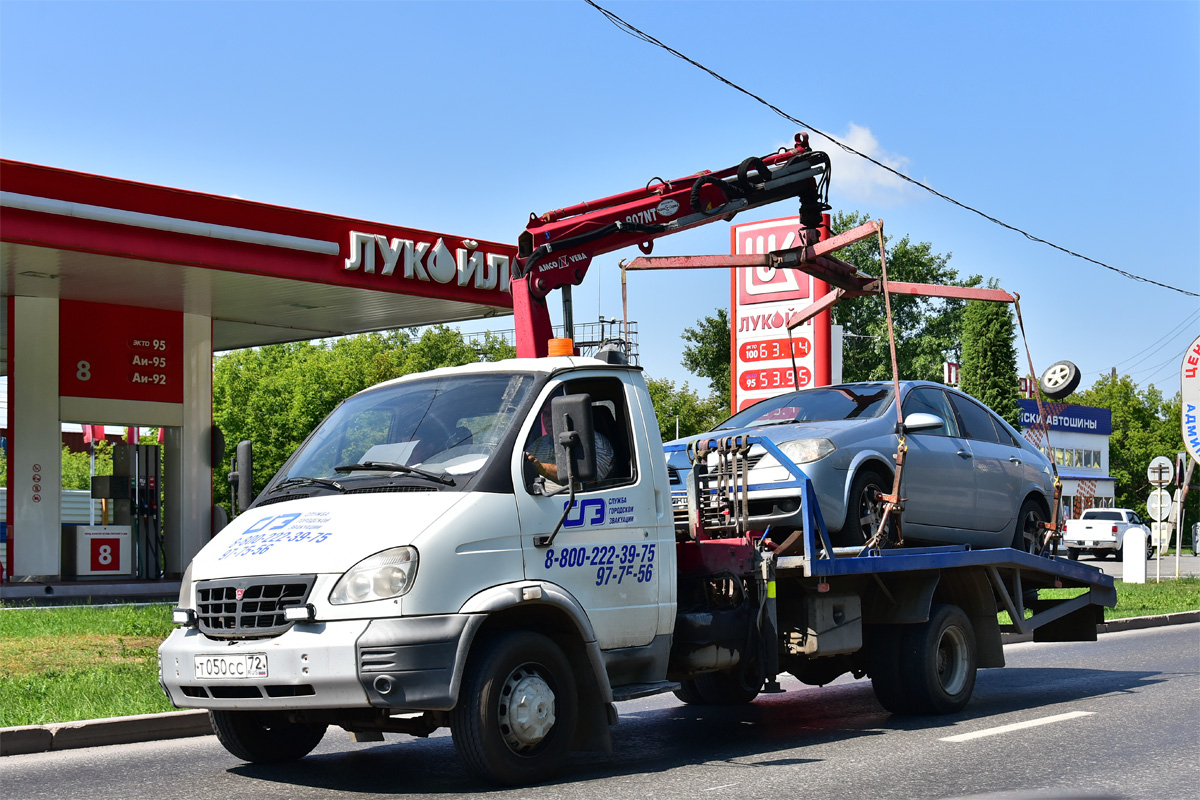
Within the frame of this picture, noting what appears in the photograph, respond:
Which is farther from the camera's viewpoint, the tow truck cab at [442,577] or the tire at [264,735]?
the tire at [264,735]

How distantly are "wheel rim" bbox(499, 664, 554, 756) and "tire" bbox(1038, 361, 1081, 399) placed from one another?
22781mm

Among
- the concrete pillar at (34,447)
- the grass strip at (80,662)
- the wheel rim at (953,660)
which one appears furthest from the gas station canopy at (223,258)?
the wheel rim at (953,660)

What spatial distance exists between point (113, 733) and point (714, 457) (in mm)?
4245

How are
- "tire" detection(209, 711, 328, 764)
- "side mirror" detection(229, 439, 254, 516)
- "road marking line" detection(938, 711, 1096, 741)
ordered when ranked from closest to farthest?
"tire" detection(209, 711, 328, 764) → "side mirror" detection(229, 439, 254, 516) → "road marking line" detection(938, 711, 1096, 741)

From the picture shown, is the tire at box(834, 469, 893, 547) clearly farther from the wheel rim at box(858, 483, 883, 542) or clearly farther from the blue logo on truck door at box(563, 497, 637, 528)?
the blue logo on truck door at box(563, 497, 637, 528)

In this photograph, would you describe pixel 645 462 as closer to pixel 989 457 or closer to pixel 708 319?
pixel 989 457

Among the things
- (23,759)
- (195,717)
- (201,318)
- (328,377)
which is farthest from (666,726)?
(328,377)

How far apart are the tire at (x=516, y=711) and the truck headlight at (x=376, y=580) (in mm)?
536

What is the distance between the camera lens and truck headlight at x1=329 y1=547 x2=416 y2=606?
6281 millimetres

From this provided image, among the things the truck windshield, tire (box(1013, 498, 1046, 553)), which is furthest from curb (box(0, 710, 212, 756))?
tire (box(1013, 498, 1046, 553))

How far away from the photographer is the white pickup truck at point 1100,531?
157 feet

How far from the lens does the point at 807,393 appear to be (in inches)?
427

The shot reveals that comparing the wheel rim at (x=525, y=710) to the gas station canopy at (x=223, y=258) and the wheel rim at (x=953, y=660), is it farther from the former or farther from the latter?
the gas station canopy at (x=223, y=258)

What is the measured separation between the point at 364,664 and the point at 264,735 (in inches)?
62.9
